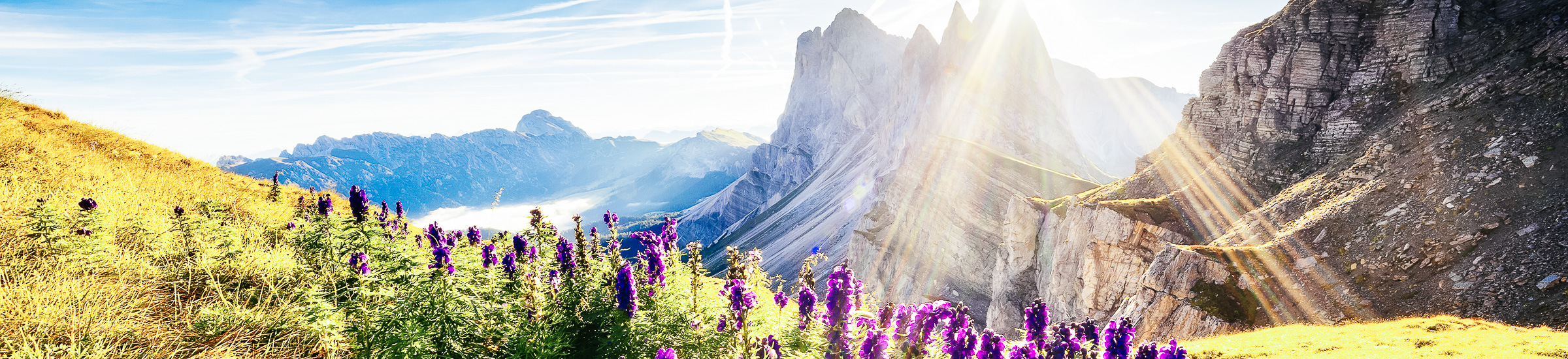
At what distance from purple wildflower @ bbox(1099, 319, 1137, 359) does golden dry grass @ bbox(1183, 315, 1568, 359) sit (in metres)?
12.3

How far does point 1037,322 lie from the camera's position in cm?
736

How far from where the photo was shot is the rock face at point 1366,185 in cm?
1892

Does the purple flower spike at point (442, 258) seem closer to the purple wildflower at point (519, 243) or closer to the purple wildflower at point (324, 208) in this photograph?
the purple wildflower at point (519, 243)

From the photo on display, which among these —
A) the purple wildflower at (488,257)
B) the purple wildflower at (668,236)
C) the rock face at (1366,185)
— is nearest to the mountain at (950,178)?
the purple wildflower at (668,236)

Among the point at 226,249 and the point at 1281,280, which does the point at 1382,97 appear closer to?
the point at 1281,280

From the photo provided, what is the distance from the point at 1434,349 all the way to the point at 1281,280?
8100mm

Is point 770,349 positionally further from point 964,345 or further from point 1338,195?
point 1338,195

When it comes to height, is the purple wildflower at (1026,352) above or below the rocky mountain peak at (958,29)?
below

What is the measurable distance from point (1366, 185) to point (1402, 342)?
1336cm

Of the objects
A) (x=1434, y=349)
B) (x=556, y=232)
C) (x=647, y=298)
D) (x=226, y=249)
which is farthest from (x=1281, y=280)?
(x=226, y=249)

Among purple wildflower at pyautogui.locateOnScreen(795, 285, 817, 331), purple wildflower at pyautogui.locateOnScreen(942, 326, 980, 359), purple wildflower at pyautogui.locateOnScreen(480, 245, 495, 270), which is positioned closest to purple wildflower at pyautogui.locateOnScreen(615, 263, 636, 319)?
purple wildflower at pyautogui.locateOnScreen(795, 285, 817, 331)

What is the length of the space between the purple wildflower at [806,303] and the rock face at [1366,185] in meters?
11.4

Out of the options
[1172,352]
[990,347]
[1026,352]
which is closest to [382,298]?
[990,347]

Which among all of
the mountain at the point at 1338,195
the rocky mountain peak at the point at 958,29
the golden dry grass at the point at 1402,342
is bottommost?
the golden dry grass at the point at 1402,342
